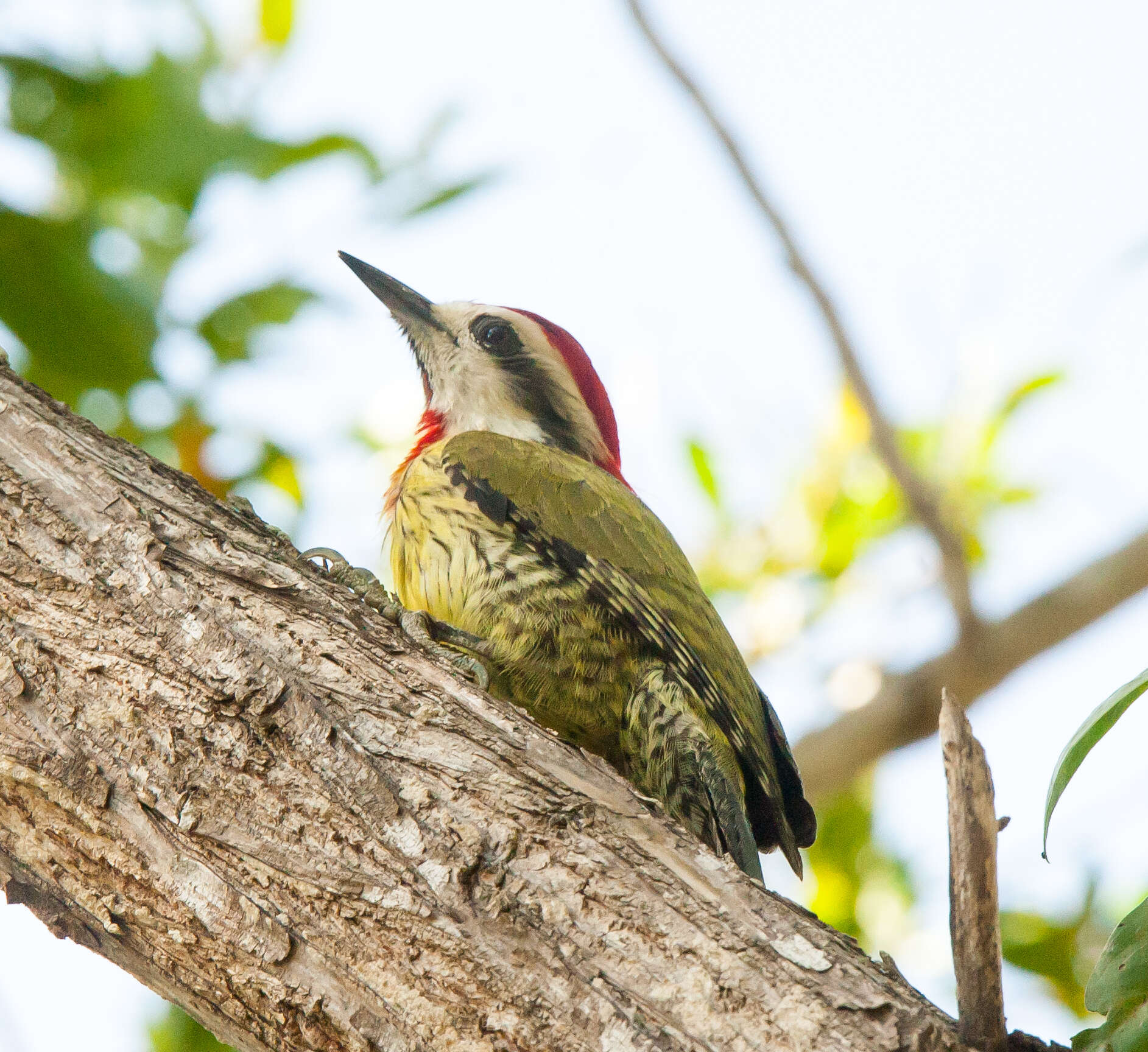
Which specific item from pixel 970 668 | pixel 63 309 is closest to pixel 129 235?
pixel 63 309

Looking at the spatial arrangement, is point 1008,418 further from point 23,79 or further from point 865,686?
point 23,79

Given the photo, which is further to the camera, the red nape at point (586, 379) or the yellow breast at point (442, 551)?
the red nape at point (586, 379)

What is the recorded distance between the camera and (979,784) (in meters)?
1.84

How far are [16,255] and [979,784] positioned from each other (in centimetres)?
285

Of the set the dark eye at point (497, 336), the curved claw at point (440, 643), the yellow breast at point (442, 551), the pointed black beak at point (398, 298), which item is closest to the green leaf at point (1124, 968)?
the curved claw at point (440, 643)

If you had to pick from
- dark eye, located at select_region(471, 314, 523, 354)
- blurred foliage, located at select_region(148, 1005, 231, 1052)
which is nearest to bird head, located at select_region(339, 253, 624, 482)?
dark eye, located at select_region(471, 314, 523, 354)

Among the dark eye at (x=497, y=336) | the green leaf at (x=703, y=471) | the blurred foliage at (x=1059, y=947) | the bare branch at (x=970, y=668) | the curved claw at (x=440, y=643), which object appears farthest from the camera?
the green leaf at (x=703, y=471)

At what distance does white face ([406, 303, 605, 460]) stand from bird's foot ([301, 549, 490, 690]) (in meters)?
1.45

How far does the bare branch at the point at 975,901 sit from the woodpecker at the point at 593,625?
120 cm

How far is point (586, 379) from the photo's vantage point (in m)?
4.95

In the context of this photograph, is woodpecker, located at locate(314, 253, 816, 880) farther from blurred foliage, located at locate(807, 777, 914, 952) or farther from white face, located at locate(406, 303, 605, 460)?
blurred foliage, located at locate(807, 777, 914, 952)

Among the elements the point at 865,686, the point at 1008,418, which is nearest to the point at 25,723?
the point at 865,686

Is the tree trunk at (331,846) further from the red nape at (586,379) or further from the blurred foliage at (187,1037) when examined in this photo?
the red nape at (586,379)

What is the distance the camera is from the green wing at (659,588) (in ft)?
11.0
